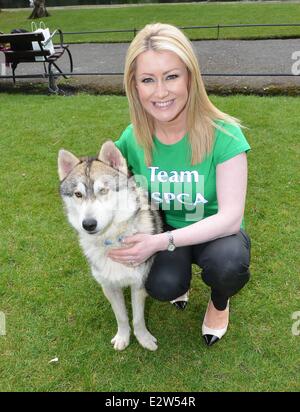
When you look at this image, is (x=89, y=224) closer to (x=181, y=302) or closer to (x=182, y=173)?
(x=182, y=173)

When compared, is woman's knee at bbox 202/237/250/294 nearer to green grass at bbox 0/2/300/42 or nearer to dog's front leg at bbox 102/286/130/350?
dog's front leg at bbox 102/286/130/350

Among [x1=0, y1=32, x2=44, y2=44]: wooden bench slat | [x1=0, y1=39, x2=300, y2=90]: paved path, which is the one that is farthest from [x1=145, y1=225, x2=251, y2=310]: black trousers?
[x1=0, y1=32, x2=44, y2=44]: wooden bench slat

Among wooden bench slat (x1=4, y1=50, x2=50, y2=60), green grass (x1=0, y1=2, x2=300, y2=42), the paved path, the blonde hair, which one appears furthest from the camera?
green grass (x1=0, y1=2, x2=300, y2=42)

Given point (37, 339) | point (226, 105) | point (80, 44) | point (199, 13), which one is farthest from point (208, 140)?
point (199, 13)

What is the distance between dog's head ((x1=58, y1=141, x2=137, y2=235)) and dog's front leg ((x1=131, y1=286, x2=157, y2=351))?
570 millimetres

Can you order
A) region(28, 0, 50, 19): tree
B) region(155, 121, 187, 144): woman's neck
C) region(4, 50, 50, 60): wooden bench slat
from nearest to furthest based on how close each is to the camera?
1. region(155, 121, 187, 144): woman's neck
2. region(4, 50, 50, 60): wooden bench slat
3. region(28, 0, 50, 19): tree

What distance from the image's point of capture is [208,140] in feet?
7.74

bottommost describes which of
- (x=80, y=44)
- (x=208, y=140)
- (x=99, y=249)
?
(x=80, y=44)

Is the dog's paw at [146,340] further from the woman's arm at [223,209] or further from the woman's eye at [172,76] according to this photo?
the woman's eye at [172,76]

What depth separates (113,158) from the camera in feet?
7.89

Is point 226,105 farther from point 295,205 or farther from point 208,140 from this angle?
point 208,140

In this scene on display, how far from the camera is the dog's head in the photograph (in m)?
2.25

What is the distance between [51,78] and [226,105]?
139 inches

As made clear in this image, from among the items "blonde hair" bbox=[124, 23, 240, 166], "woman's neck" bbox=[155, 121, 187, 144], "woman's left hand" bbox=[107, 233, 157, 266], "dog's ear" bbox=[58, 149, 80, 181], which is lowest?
"woman's left hand" bbox=[107, 233, 157, 266]
